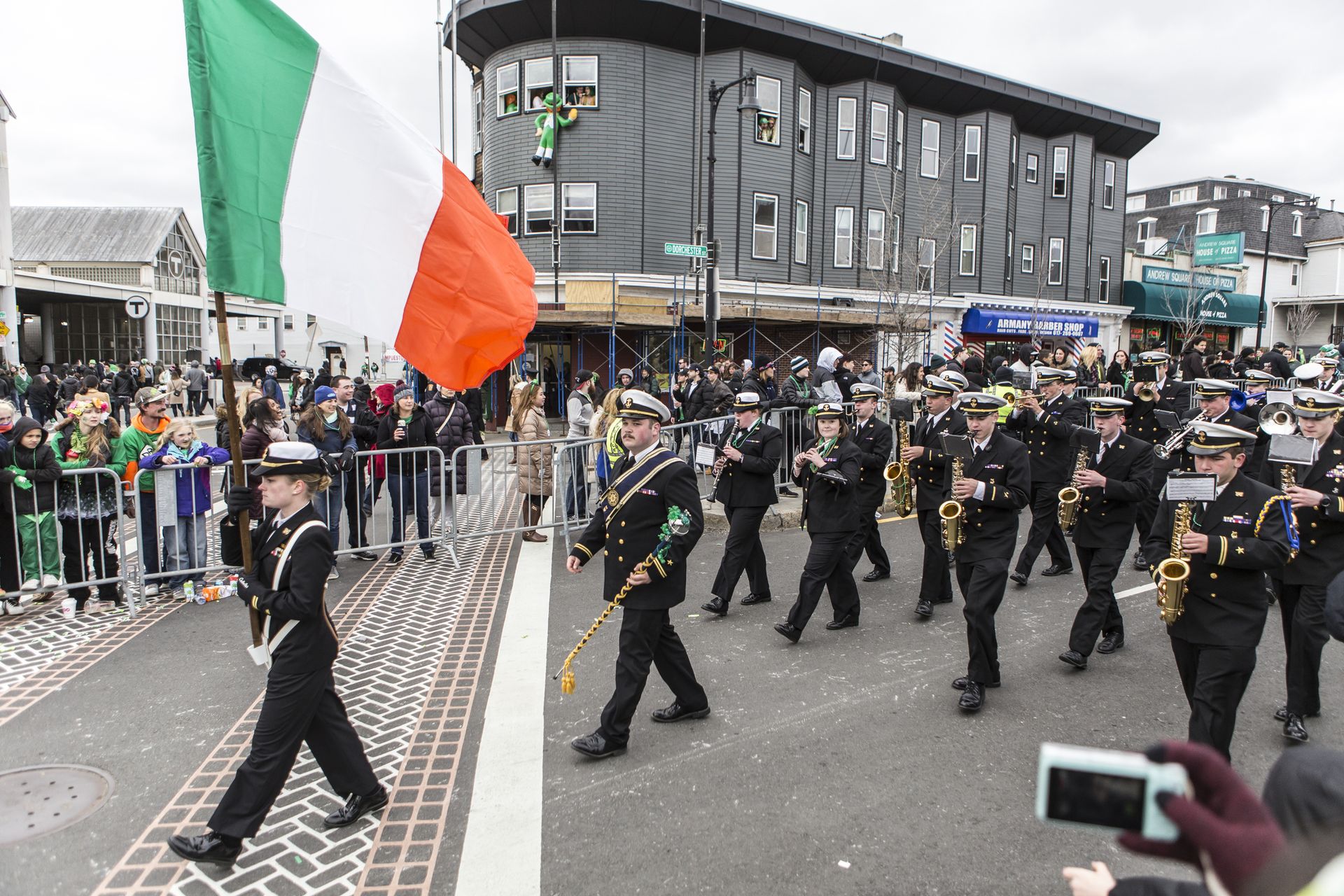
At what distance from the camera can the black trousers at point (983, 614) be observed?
18.8ft

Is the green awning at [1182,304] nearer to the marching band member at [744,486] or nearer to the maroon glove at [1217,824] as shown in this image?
the marching band member at [744,486]

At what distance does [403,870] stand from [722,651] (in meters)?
3.28

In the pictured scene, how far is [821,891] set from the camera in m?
3.81

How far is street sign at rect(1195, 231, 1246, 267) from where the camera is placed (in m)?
40.8

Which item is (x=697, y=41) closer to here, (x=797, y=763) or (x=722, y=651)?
(x=722, y=651)

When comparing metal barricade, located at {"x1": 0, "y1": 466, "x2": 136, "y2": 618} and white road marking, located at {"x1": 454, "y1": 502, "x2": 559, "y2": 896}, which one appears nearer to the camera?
white road marking, located at {"x1": 454, "y1": 502, "x2": 559, "y2": 896}

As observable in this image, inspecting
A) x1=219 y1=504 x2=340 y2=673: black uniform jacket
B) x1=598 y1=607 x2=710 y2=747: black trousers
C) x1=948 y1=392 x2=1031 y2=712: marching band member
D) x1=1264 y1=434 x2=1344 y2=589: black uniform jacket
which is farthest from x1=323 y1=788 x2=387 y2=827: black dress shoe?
x1=1264 y1=434 x2=1344 y2=589: black uniform jacket

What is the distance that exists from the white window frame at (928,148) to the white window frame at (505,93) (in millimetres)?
14267

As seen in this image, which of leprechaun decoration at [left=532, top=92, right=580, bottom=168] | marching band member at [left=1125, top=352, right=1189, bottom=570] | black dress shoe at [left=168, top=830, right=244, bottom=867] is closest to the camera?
black dress shoe at [left=168, top=830, right=244, bottom=867]

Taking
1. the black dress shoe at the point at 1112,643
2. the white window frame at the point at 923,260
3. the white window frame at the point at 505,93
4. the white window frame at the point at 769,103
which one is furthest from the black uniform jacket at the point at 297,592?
the white window frame at the point at 923,260

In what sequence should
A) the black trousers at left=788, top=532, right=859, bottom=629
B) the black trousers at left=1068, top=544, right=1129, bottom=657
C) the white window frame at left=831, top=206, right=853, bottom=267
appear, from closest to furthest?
the black trousers at left=1068, top=544, right=1129, bottom=657
the black trousers at left=788, top=532, right=859, bottom=629
the white window frame at left=831, top=206, right=853, bottom=267

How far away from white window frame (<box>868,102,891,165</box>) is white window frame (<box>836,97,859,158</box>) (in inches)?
20.5

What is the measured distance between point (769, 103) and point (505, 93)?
761 centimetres

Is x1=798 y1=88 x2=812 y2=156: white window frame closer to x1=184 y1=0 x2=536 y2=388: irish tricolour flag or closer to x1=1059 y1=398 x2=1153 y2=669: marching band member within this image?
x1=1059 y1=398 x2=1153 y2=669: marching band member
